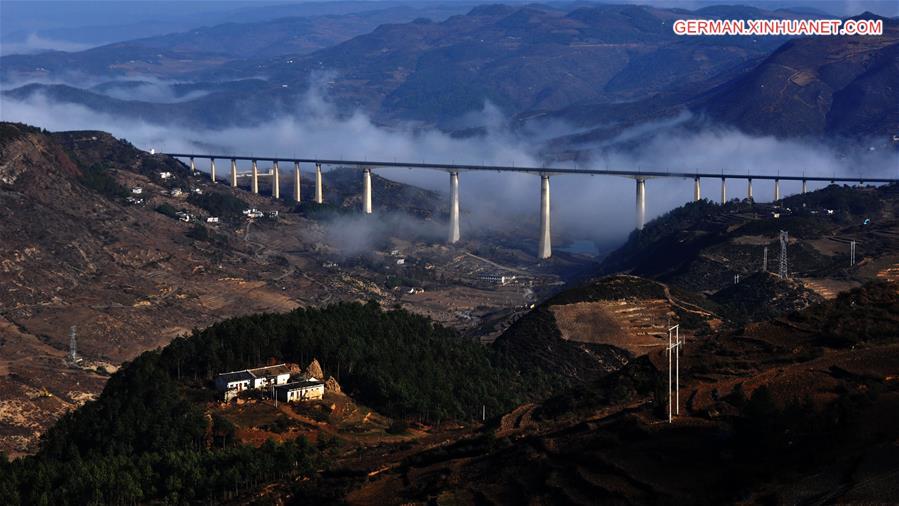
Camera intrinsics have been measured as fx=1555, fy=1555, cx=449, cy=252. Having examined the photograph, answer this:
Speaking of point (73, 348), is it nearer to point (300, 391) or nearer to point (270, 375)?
point (270, 375)

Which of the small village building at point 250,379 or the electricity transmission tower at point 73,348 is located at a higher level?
the small village building at point 250,379

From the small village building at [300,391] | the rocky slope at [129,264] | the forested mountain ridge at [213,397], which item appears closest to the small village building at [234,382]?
the forested mountain ridge at [213,397]

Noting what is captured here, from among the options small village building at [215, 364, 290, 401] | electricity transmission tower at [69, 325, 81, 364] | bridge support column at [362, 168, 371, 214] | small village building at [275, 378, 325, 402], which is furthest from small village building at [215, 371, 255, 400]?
bridge support column at [362, 168, 371, 214]

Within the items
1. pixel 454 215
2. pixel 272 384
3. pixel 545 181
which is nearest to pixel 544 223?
pixel 545 181

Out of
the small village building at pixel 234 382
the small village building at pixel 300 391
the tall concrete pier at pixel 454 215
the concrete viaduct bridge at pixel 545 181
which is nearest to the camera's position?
the small village building at pixel 300 391

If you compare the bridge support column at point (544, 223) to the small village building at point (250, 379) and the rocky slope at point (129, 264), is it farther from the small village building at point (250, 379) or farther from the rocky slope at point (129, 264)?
the small village building at point (250, 379)

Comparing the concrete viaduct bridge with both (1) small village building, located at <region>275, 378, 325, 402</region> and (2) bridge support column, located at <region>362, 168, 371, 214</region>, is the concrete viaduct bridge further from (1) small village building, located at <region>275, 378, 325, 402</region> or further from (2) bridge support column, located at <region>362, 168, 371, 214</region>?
(1) small village building, located at <region>275, 378, 325, 402</region>
